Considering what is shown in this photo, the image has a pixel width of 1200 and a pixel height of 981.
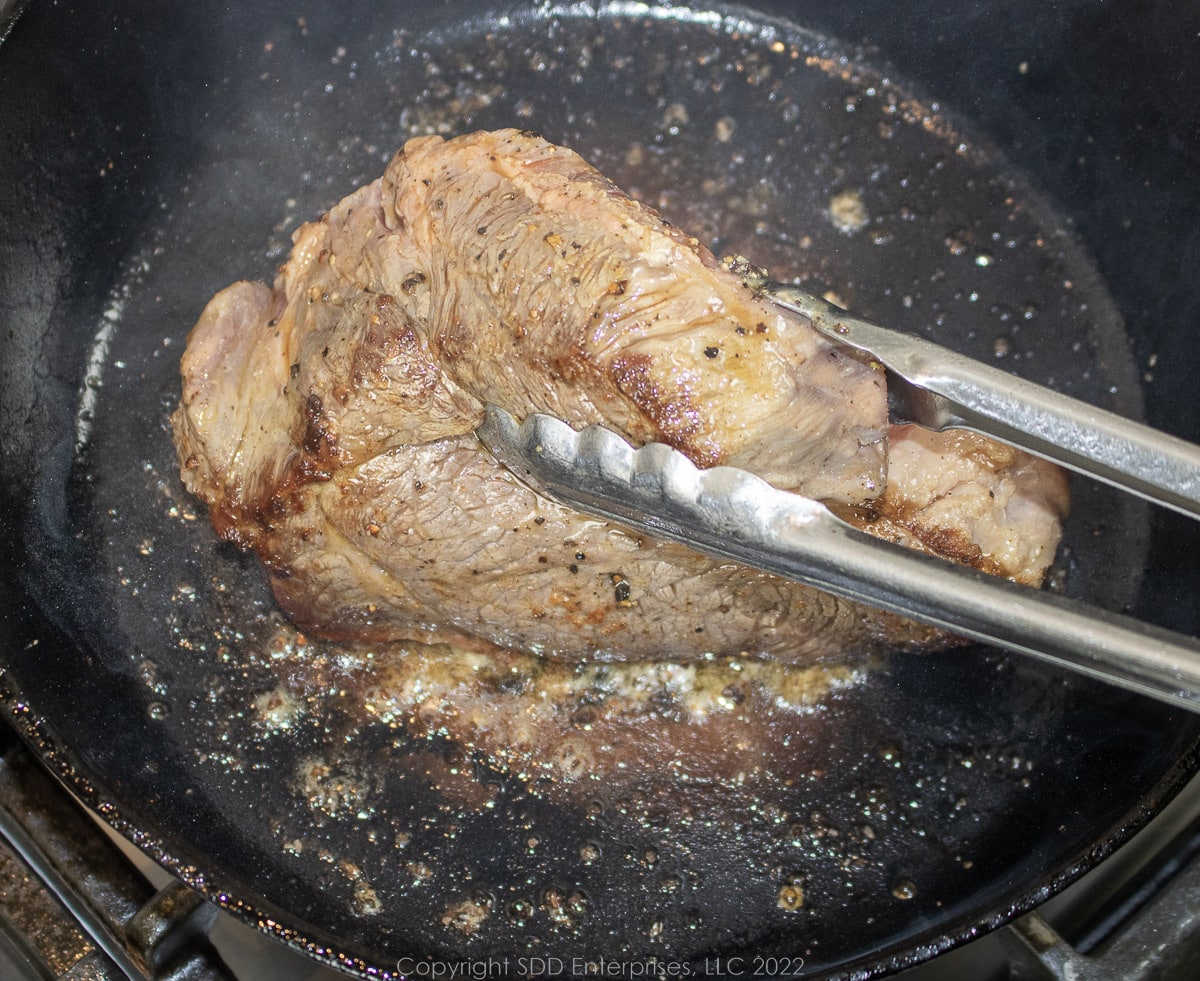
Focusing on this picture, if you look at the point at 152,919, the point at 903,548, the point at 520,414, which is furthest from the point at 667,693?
the point at 152,919

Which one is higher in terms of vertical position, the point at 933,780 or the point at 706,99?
the point at 706,99

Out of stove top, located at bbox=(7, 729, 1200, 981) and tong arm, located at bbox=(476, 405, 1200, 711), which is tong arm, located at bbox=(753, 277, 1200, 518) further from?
stove top, located at bbox=(7, 729, 1200, 981)

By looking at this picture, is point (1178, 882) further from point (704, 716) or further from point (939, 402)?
point (939, 402)

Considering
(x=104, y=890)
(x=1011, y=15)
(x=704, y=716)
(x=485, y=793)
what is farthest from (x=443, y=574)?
(x=1011, y=15)

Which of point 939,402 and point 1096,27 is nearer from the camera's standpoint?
point 939,402

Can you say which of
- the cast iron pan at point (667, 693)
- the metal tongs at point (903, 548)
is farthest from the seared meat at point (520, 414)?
the cast iron pan at point (667, 693)

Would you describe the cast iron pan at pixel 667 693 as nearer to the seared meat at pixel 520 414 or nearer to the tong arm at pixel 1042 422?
the seared meat at pixel 520 414

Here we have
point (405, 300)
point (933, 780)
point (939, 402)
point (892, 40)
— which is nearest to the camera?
point (939, 402)

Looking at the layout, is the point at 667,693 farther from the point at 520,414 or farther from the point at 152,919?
the point at 152,919
